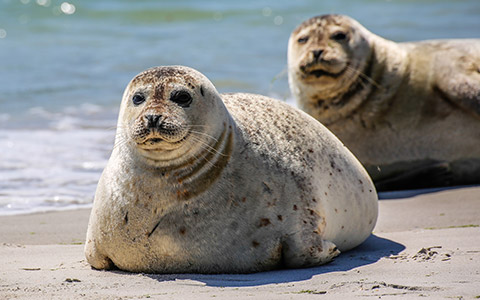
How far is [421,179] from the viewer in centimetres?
718

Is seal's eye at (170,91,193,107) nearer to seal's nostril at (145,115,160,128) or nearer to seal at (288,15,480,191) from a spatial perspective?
seal's nostril at (145,115,160,128)

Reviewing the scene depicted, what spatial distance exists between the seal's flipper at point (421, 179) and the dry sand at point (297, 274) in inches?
65.3

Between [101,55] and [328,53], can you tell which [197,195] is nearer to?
[328,53]

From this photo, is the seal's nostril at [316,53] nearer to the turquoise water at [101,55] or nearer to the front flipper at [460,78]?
the turquoise water at [101,55]

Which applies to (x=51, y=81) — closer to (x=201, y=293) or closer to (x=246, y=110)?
(x=246, y=110)

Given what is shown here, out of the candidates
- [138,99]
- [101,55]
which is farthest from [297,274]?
[101,55]

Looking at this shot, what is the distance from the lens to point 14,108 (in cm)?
1082

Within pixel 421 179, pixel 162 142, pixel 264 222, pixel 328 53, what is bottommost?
pixel 421 179

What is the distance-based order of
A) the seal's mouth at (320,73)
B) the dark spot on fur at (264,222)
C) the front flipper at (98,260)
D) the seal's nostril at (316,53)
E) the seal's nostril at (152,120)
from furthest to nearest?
1. the seal's mouth at (320,73)
2. the seal's nostril at (316,53)
3. the front flipper at (98,260)
4. the dark spot on fur at (264,222)
5. the seal's nostril at (152,120)

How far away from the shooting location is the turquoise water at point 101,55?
760 cm

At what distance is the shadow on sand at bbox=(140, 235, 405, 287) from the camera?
3.88 meters

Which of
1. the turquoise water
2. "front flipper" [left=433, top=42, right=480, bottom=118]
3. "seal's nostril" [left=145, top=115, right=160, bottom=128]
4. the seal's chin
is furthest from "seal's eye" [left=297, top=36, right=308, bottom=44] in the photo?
"seal's nostril" [left=145, top=115, right=160, bottom=128]

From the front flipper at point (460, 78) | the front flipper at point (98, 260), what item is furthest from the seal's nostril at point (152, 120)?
the front flipper at point (460, 78)

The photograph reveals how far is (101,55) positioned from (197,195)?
38.5ft
